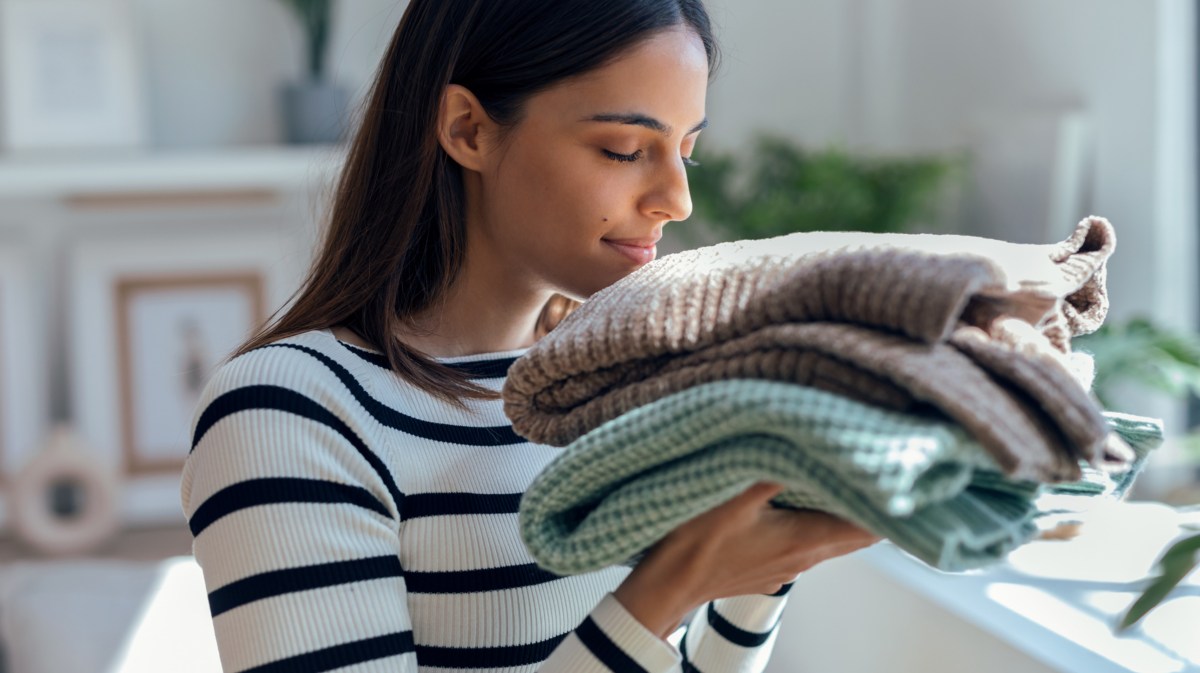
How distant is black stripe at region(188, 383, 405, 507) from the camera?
776 mm

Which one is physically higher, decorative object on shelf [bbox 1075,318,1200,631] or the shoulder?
the shoulder

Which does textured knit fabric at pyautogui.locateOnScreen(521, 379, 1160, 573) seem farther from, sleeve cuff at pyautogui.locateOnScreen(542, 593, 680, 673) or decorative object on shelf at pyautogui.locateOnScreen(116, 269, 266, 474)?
decorative object on shelf at pyautogui.locateOnScreen(116, 269, 266, 474)

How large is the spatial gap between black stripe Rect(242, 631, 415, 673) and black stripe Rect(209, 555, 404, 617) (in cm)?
4

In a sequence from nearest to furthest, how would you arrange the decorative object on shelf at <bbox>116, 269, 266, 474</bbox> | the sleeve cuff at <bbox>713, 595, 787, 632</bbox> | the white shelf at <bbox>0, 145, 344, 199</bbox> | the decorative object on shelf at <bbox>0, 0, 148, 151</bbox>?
the sleeve cuff at <bbox>713, 595, 787, 632</bbox>
the white shelf at <bbox>0, 145, 344, 199</bbox>
the decorative object on shelf at <bbox>0, 0, 148, 151</bbox>
the decorative object on shelf at <bbox>116, 269, 266, 474</bbox>

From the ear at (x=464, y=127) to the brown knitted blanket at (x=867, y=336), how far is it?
11.7 inches

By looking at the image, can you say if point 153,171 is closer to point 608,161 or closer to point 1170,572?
point 608,161

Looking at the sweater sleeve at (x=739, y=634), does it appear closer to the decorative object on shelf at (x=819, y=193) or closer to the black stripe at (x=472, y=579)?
the black stripe at (x=472, y=579)

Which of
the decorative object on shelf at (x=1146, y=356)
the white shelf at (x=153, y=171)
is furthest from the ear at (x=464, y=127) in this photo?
the white shelf at (x=153, y=171)

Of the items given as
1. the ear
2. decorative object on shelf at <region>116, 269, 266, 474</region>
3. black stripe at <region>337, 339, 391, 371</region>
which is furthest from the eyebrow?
decorative object on shelf at <region>116, 269, 266, 474</region>

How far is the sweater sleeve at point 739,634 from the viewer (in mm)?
954

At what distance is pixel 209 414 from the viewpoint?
0.79 metres

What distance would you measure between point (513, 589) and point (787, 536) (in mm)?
293

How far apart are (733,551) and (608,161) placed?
31 cm

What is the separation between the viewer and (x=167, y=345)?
3299 mm
